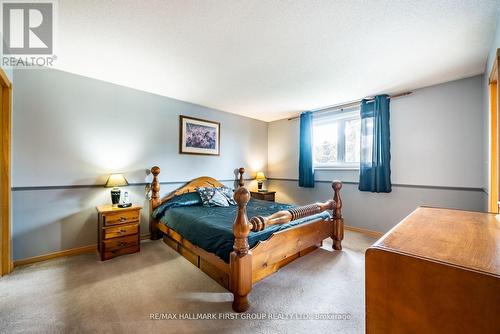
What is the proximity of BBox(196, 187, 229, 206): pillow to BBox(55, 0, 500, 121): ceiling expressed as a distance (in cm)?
162

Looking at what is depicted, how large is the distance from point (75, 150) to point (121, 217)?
108 centimetres

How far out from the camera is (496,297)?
579 mm

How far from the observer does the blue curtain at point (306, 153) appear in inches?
166

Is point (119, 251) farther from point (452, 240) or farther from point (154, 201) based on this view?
point (452, 240)

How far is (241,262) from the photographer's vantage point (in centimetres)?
165

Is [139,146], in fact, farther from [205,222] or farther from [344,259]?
[344,259]

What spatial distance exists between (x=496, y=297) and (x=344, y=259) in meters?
2.14

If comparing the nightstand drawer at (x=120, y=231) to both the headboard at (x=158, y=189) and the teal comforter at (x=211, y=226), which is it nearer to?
the teal comforter at (x=211, y=226)

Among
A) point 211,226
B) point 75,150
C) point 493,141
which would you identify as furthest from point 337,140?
Result: point 75,150

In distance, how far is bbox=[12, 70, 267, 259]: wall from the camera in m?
2.41

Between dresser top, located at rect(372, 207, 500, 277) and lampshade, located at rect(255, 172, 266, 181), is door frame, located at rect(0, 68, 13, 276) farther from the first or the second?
lampshade, located at rect(255, 172, 266, 181)

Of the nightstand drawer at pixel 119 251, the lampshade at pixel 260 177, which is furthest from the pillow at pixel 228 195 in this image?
the nightstand drawer at pixel 119 251

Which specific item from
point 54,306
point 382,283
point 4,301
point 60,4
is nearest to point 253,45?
point 60,4

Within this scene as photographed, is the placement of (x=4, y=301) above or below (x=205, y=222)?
below
